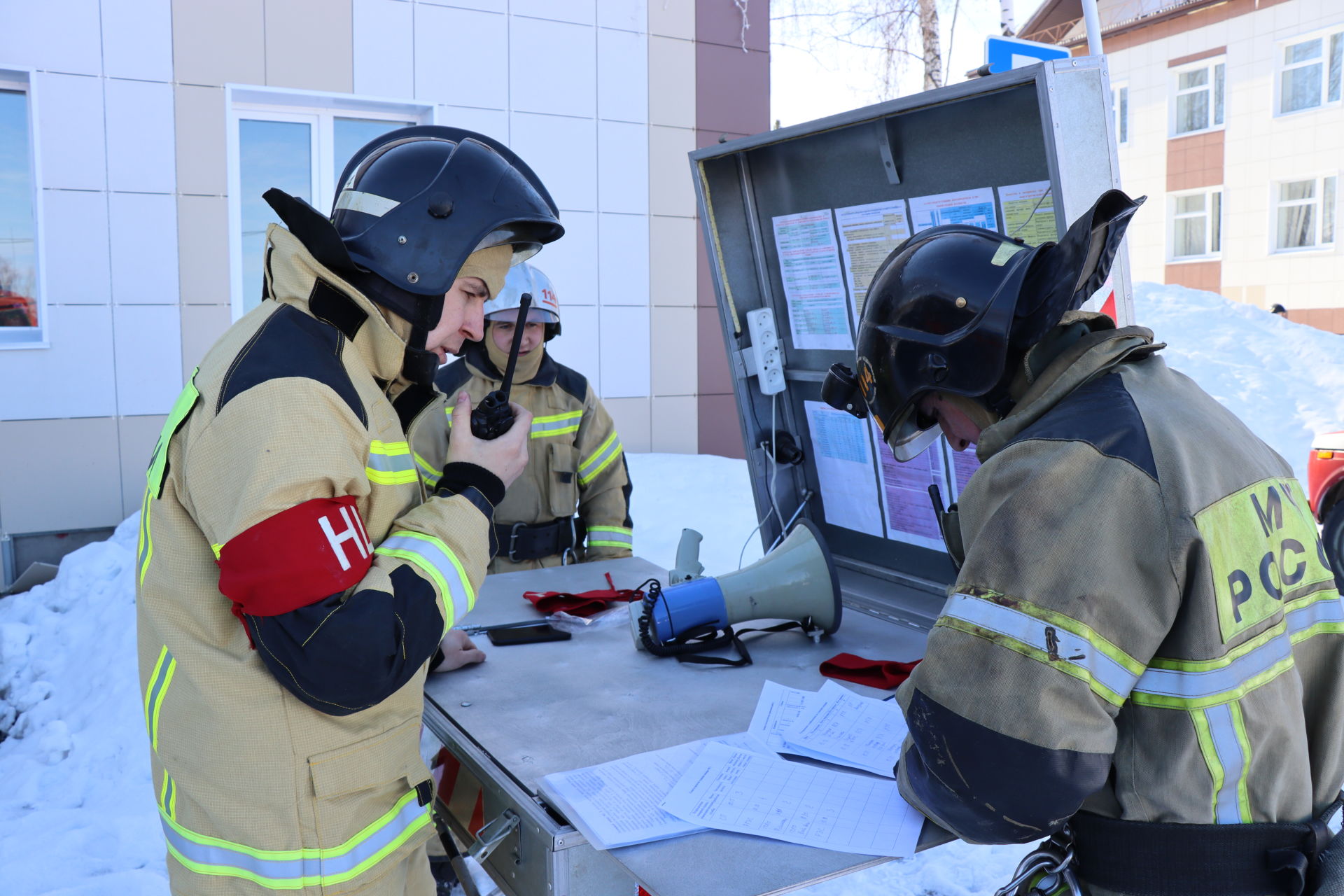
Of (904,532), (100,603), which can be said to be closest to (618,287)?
(100,603)

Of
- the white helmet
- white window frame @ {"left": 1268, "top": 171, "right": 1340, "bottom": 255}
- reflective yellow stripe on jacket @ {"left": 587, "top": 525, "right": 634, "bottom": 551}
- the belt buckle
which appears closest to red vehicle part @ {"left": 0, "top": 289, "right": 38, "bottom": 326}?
the white helmet

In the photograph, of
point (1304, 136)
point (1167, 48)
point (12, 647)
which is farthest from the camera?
point (1167, 48)

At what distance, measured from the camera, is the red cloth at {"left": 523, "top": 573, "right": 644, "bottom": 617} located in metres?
2.88

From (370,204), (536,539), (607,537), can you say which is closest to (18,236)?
(536,539)

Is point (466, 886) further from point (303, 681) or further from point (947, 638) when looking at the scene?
point (947, 638)

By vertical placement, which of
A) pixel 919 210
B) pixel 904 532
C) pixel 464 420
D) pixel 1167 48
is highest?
pixel 1167 48

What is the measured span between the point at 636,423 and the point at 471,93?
9.06 ft

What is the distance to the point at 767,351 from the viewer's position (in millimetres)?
3168

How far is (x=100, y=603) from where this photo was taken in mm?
5406

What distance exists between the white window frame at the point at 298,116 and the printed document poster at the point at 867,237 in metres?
4.64

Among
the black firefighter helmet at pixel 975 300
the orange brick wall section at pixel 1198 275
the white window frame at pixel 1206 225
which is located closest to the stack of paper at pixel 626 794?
the black firefighter helmet at pixel 975 300

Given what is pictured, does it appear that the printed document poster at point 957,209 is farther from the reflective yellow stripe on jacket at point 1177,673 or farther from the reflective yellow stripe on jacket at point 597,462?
the reflective yellow stripe on jacket at point 597,462

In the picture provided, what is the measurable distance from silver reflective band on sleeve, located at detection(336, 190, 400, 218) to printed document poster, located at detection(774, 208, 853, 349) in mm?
1484

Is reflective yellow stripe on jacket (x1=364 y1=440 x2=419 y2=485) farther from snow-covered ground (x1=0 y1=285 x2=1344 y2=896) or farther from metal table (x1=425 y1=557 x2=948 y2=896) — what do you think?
snow-covered ground (x1=0 y1=285 x2=1344 y2=896)
